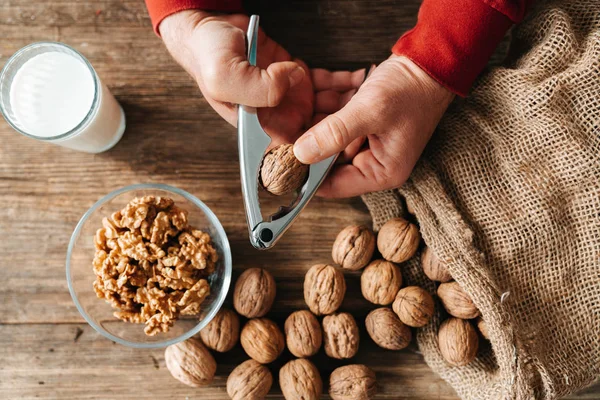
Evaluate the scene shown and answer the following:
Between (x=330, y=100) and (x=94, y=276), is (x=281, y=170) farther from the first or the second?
(x=94, y=276)

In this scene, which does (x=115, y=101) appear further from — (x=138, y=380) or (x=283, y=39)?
(x=138, y=380)

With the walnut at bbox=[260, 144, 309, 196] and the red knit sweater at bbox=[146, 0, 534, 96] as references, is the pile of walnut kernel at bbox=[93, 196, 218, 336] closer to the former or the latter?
the walnut at bbox=[260, 144, 309, 196]

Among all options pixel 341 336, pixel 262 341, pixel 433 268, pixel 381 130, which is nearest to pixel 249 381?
pixel 262 341

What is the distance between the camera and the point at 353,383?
1047mm

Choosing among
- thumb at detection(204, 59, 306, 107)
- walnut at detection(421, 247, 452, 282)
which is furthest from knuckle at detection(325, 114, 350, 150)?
walnut at detection(421, 247, 452, 282)

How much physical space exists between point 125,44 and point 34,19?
0.21 m

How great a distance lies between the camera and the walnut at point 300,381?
1.03 metres

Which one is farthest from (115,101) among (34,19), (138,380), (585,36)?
(585,36)

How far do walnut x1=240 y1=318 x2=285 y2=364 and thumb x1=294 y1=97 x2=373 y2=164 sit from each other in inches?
14.8

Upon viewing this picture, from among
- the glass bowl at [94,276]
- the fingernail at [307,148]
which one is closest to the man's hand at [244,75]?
the fingernail at [307,148]

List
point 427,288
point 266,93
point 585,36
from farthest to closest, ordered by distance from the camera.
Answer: point 427,288
point 585,36
point 266,93

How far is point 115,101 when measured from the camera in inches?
43.4

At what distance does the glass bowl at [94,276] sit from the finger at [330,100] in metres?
0.32

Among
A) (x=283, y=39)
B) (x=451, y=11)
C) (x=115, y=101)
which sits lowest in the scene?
(x=115, y=101)
